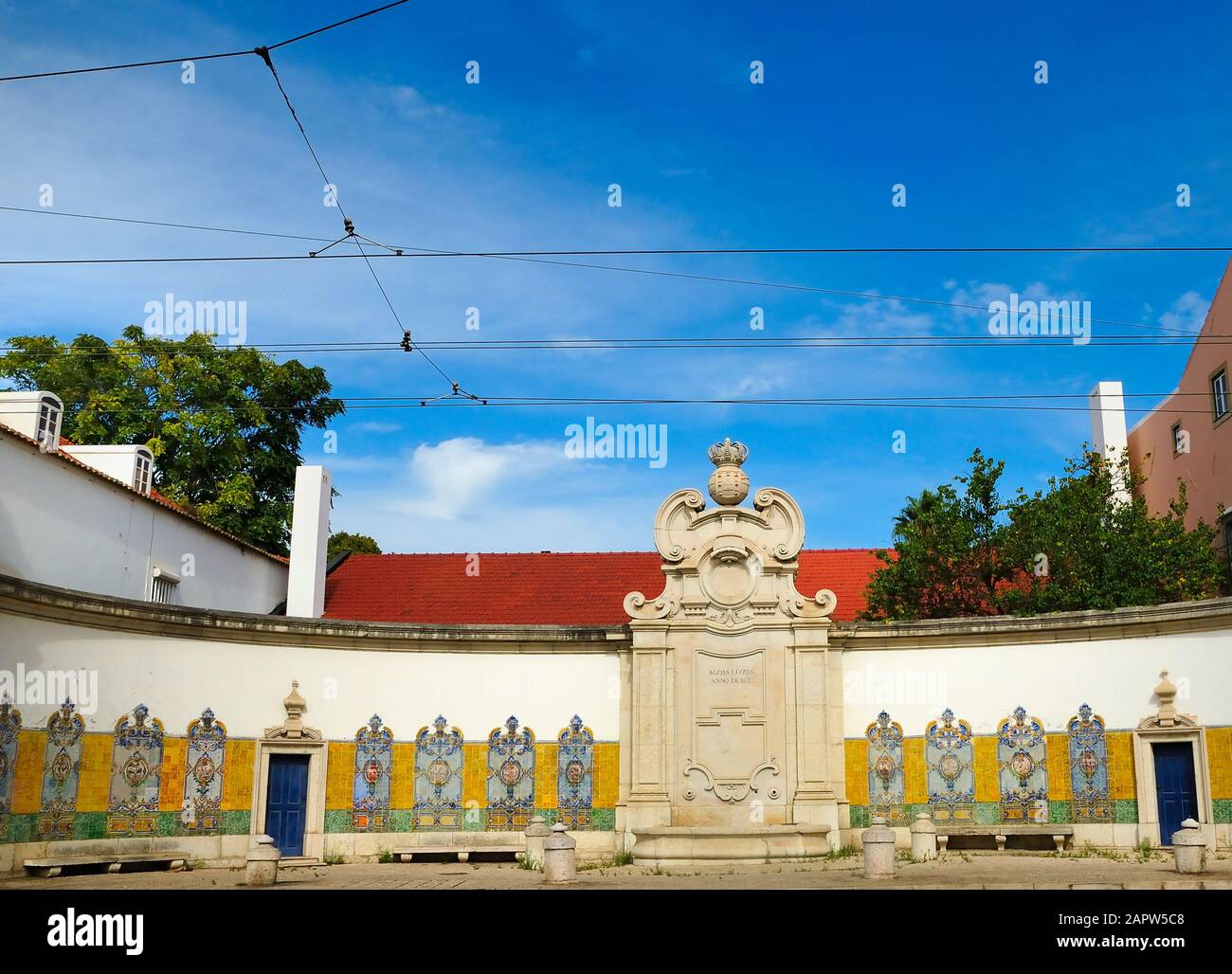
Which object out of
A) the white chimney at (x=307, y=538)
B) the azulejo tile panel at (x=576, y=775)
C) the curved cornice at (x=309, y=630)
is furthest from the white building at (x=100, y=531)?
the azulejo tile panel at (x=576, y=775)

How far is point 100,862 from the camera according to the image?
17.5 m

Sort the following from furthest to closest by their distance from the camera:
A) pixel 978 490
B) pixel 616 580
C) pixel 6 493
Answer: pixel 616 580 < pixel 978 490 < pixel 6 493

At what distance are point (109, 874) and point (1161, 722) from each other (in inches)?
658

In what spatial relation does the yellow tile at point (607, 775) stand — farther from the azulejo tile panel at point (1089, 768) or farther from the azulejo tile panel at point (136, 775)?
the azulejo tile panel at point (1089, 768)

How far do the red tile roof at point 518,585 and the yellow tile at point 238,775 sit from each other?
1133 centimetres

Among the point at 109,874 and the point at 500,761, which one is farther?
the point at 500,761

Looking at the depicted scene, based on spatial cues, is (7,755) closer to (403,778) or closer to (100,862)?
(100,862)

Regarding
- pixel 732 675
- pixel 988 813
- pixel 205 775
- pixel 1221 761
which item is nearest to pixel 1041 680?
pixel 988 813

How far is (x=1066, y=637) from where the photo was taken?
19734 mm

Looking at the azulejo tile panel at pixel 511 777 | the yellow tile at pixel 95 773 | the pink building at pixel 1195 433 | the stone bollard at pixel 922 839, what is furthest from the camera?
the pink building at pixel 1195 433

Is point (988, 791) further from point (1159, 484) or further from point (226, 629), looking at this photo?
point (1159, 484)

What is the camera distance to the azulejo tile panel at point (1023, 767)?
19.5 metres

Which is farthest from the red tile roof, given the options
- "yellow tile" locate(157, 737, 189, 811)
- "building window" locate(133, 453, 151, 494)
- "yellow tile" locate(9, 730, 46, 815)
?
"yellow tile" locate(9, 730, 46, 815)
